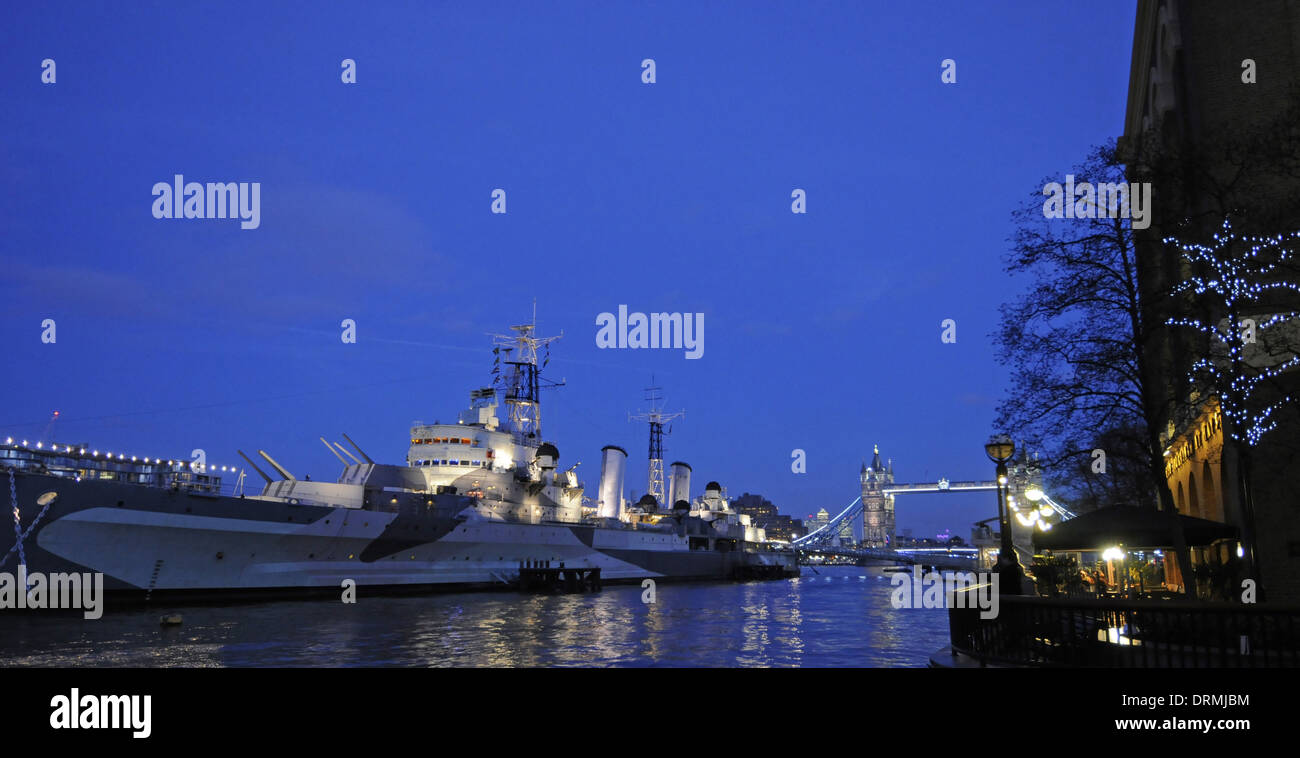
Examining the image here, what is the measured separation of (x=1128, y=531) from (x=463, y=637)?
1723 cm

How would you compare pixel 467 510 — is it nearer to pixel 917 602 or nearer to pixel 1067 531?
pixel 917 602

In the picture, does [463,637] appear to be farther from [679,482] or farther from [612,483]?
[679,482]

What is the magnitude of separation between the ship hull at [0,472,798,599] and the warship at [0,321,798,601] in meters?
0.05

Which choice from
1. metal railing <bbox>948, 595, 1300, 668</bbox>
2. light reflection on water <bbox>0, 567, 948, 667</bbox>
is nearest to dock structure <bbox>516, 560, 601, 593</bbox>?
light reflection on water <bbox>0, 567, 948, 667</bbox>

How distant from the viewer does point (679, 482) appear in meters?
93.0

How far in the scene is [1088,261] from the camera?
685 inches

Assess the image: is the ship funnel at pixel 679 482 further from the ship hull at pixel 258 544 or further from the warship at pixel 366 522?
the ship hull at pixel 258 544

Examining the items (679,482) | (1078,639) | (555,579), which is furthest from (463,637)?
(679,482)

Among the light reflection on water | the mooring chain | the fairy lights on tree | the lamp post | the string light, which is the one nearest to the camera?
the lamp post

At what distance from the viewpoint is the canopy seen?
1678 centimetres

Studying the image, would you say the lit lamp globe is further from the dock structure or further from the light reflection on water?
the dock structure
